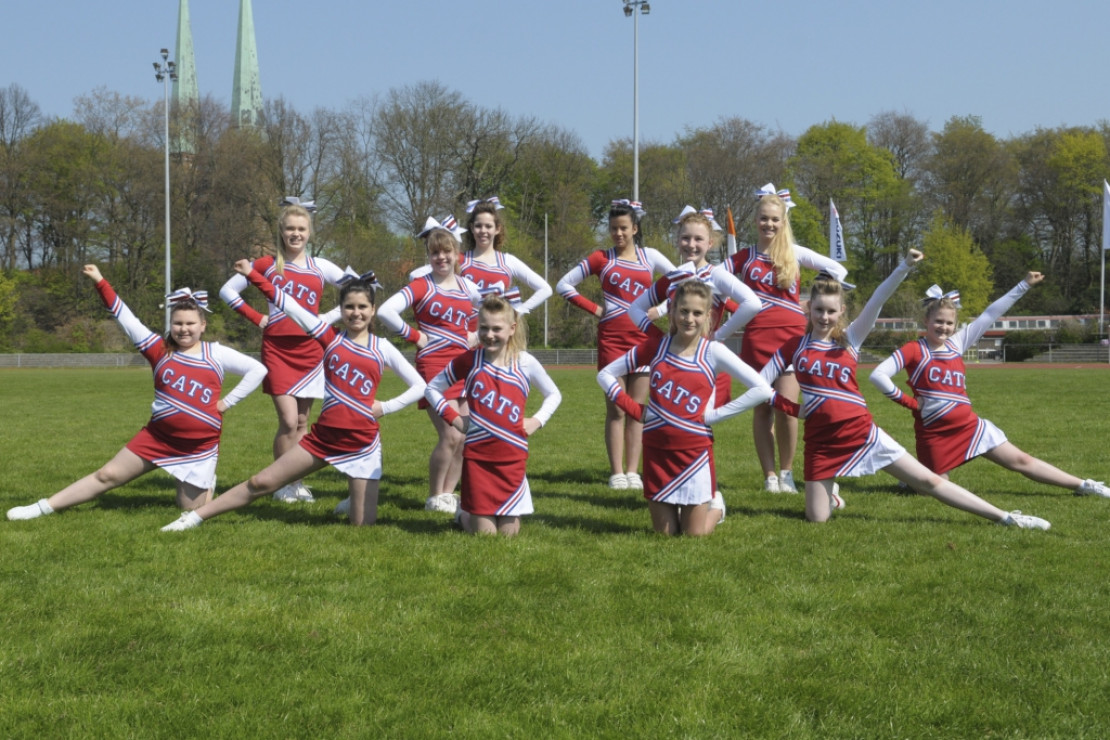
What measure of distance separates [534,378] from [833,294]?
6.67ft

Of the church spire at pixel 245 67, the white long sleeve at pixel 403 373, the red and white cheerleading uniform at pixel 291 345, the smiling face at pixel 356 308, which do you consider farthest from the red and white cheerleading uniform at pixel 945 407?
the church spire at pixel 245 67

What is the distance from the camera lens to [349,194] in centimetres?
5188

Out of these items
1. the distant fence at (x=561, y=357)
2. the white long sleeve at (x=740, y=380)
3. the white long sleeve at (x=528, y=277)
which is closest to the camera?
the white long sleeve at (x=740, y=380)

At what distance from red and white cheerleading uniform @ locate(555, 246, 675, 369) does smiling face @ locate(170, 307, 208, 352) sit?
2704 mm

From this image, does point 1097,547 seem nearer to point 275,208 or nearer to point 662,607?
point 662,607

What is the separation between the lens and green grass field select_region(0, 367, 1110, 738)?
331cm

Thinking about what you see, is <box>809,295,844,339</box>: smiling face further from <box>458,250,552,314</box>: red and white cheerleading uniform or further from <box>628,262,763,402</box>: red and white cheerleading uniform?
<box>458,250,552,314</box>: red and white cheerleading uniform

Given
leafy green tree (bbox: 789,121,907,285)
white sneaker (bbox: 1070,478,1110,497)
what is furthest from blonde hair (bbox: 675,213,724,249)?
leafy green tree (bbox: 789,121,907,285)

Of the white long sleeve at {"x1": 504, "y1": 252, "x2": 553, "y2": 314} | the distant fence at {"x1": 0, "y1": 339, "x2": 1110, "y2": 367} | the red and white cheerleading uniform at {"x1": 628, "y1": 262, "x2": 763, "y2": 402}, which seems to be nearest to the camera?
the red and white cheerleading uniform at {"x1": 628, "y1": 262, "x2": 763, "y2": 402}

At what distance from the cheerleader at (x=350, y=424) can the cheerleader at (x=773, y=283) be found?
2.66 m

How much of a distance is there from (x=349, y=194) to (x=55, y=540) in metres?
47.8

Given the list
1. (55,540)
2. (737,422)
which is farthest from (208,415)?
(737,422)

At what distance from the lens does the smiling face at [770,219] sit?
23.8 feet

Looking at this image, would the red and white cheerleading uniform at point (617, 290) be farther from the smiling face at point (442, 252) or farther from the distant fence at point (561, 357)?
the distant fence at point (561, 357)
